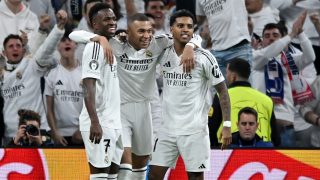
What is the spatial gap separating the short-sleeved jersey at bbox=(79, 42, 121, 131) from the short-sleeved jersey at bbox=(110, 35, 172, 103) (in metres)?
0.52

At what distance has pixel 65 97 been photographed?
1320cm

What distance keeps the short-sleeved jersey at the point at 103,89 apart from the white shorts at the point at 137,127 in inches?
21.5

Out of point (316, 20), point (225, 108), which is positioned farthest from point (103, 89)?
point (316, 20)

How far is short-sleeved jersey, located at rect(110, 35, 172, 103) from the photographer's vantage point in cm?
1021

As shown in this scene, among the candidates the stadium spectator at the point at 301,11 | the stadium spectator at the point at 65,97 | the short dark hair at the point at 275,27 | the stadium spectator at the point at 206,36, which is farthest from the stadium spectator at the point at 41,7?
the stadium spectator at the point at 301,11

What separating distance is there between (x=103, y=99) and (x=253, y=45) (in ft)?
15.7

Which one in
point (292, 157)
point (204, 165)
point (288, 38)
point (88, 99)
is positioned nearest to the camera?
point (88, 99)

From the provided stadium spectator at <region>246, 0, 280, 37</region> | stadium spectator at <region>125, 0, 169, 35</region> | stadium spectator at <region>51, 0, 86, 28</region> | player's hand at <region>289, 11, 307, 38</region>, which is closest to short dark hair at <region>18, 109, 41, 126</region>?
stadium spectator at <region>51, 0, 86, 28</region>

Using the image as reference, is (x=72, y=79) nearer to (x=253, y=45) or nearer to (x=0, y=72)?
(x=0, y=72)

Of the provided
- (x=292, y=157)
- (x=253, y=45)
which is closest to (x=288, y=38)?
(x=253, y=45)

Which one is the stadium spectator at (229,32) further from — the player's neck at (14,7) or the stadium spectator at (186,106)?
the player's neck at (14,7)

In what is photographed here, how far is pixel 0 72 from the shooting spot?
13.3m

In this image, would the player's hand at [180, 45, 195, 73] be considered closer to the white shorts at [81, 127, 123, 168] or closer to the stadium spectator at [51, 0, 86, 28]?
the white shorts at [81, 127, 123, 168]

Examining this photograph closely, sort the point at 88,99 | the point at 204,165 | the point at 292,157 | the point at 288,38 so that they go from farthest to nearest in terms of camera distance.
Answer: the point at 288,38
the point at 292,157
the point at 204,165
the point at 88,99
